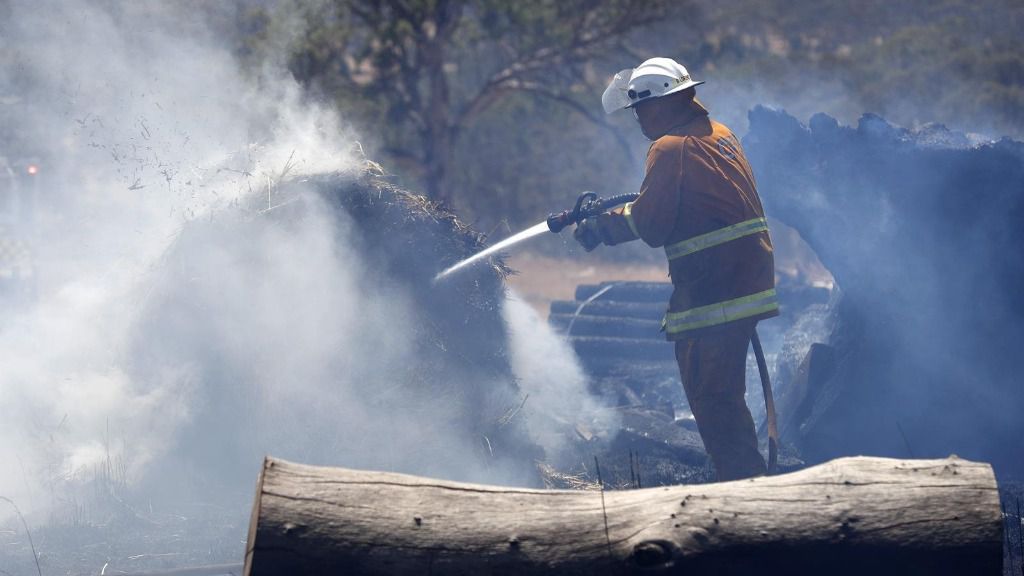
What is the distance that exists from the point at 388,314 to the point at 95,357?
6.03ft

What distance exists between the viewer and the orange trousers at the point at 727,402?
472cm

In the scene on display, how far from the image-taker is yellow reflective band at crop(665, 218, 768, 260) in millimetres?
4664

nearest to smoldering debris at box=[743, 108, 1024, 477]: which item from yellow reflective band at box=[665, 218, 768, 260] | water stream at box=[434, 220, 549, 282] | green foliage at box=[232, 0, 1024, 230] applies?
yellow reflective band at box=[665, 218, 768, 260]

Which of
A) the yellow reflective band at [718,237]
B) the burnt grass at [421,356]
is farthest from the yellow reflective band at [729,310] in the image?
the burnt grass at [421,356]

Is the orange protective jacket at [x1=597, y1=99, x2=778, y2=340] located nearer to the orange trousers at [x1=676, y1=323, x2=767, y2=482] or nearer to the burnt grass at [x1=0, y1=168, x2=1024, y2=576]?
the orange trousers at [x1=676, y1=323, x2=767, y2=482]

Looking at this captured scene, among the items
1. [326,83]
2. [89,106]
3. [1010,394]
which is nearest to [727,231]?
[1010,394]

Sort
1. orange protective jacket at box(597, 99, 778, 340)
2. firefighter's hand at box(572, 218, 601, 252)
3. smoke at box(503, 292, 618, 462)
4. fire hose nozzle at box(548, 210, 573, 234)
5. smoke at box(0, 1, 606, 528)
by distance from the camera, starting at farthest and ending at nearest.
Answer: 1. smoke at box(503, 292, 618, 462)
2. smoke at box(0, 1, 606, 528)
3. fire hose nozzle at box(548, 210, 573, 234)
4. firefighter's hand at box(572, 218, 601, 252)
5. orange protective jacket at box(597, 99, 778, 340)

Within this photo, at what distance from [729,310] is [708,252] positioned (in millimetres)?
299

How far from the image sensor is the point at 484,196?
888 inches

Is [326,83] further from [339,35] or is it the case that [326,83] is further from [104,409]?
[104,409]

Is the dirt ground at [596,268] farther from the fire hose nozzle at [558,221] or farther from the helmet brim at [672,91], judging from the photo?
the helmet brim at [672,91]

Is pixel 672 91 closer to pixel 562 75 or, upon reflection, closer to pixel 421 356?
pixel 421 356

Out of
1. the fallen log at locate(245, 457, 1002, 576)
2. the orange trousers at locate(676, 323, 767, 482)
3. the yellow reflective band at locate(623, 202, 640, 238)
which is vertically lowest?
the fallen log at locate(245, 457, 1002, 576)

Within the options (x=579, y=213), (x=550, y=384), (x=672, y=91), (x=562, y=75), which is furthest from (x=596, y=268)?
(x=672, y=91)
